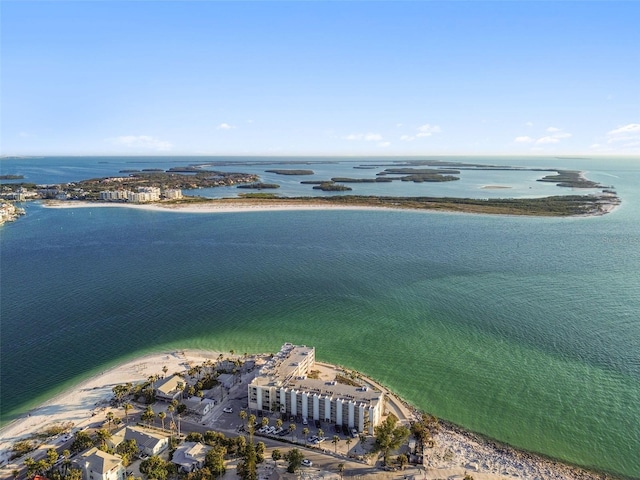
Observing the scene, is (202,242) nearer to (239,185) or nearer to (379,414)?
(379,414)

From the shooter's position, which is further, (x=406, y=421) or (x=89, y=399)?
(x=89, y=399)

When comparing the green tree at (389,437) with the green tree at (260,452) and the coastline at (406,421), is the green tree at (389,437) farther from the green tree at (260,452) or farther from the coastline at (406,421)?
the green tree at (260,452)

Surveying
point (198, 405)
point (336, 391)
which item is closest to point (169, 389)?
point (198, 405)

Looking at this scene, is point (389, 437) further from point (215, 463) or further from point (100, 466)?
point (100, 466)

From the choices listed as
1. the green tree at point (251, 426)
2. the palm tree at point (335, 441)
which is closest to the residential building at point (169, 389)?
the green tree at point (251, 426)

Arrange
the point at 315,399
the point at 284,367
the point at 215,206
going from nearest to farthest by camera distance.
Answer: the point at 315,399 < the point at 284,367 < the point at 215,206

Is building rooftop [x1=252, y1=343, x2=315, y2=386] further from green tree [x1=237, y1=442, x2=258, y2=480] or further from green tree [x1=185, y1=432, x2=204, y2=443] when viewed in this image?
Result: green tree [x1=237, y1=442, x2=258, y2=480]

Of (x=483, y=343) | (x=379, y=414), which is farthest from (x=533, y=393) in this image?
(x=379, y=414)
